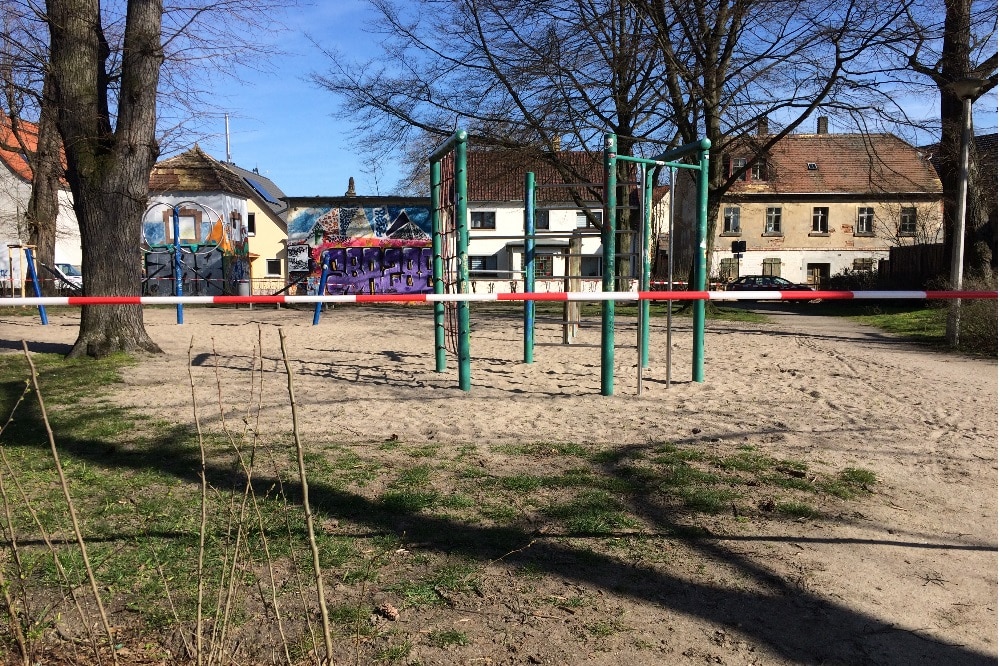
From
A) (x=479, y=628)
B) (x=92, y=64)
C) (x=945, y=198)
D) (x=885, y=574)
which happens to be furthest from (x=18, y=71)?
(x=945, y=198)

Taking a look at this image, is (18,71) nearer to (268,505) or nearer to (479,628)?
(268,505)

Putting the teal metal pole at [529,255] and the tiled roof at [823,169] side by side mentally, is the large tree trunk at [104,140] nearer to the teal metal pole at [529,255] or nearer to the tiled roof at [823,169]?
the teal metal pole at [529,255]

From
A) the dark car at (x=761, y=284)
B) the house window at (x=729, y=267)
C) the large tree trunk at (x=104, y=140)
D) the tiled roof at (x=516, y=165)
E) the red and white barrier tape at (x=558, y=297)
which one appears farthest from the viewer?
the house window at (x=729, y=267)

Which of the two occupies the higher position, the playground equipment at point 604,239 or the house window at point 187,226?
the house window at point 187,226

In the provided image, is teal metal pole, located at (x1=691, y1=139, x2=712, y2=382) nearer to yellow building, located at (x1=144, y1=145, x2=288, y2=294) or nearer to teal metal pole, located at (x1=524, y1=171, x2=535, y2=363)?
teal metal pole, located at (x1=524, y1=171, x2=535, y2=363)

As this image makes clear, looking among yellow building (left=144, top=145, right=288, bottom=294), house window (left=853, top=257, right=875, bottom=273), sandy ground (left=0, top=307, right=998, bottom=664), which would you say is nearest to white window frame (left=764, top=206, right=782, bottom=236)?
house window (left=853, top=257, right=875, bottom=273)

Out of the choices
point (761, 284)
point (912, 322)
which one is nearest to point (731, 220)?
point (761, 284)

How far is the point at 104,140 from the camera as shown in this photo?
1102 cm

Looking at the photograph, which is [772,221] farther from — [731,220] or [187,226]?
[187,226]

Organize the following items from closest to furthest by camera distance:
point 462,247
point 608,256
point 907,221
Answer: point 608,256
point 462,247
point 907,221

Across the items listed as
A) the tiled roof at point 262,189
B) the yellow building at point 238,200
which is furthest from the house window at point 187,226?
the tiled roof at point 262,189

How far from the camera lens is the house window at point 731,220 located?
49906 millimetres

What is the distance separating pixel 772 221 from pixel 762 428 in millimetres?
46147

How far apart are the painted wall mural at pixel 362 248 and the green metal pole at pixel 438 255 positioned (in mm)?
21927
